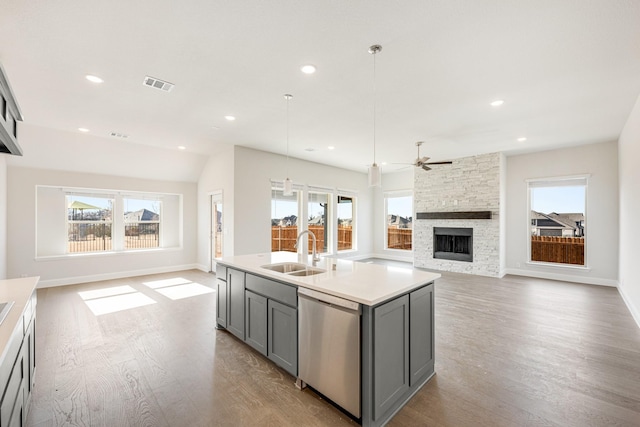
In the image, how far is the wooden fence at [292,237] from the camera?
279 inches

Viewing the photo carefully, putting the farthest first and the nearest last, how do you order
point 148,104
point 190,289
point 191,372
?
point 190,289, point 148,104, point 191,372

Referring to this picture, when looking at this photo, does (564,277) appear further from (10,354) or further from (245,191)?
(10,354)

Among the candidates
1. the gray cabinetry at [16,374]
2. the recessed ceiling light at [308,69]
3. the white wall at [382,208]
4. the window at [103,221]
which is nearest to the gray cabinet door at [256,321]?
the gray cabinetry at [16,374]

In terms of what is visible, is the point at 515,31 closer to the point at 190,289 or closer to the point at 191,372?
the point at 191,372

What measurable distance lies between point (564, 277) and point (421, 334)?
602cm

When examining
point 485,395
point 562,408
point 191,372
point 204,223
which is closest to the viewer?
point 562,408

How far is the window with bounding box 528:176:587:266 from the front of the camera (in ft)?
20.4

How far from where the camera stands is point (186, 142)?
5.86m

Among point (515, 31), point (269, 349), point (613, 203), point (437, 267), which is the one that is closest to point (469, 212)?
point (437, 267)

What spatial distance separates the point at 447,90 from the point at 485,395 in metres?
3.20

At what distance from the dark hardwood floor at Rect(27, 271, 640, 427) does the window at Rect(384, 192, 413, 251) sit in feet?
16.1

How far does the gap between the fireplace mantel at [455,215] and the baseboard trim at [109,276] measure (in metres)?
6.22

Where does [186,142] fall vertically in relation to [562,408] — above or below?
above

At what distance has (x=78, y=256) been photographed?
6.00 meters
